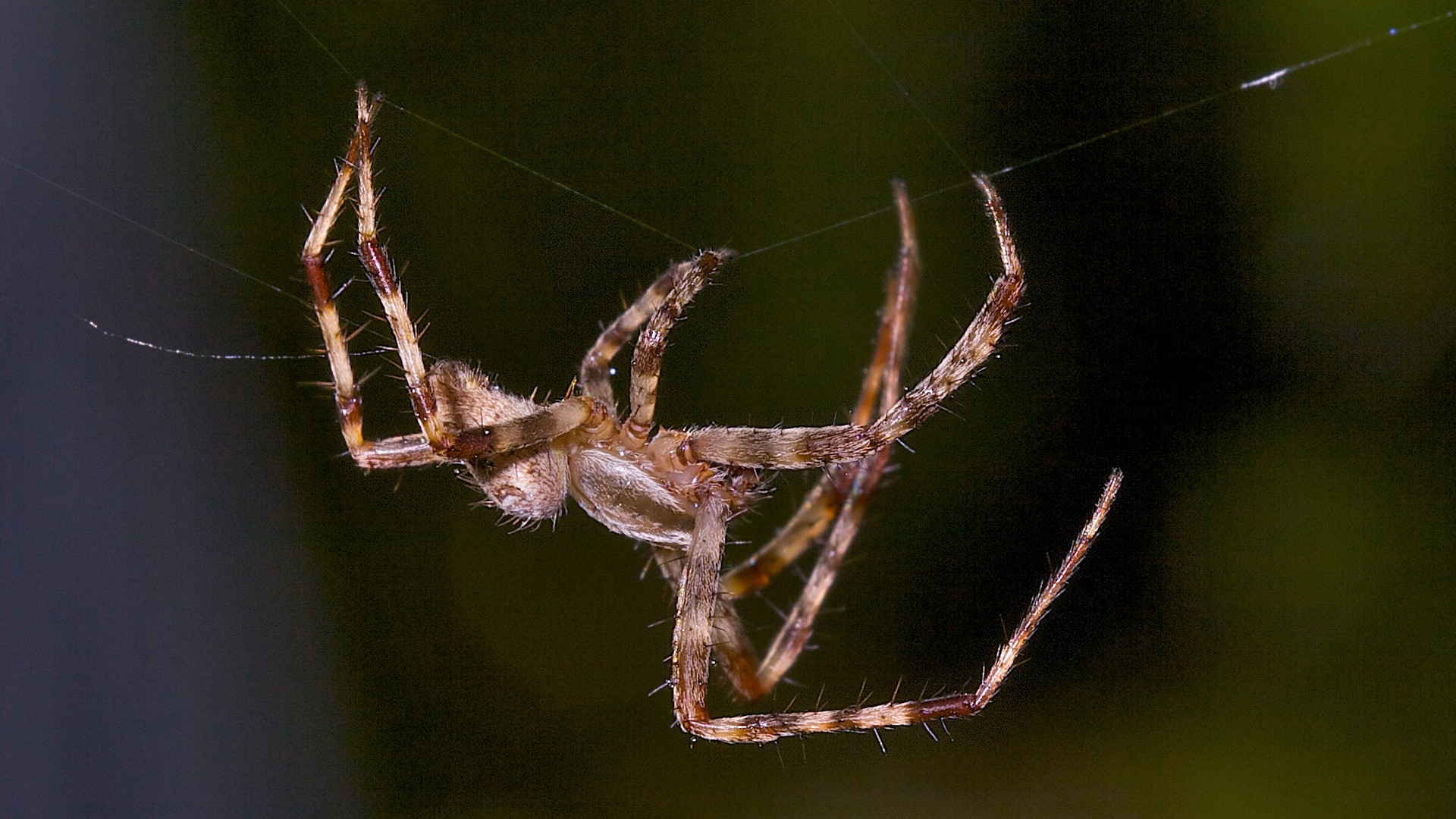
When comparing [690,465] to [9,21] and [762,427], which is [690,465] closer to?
[762,427]

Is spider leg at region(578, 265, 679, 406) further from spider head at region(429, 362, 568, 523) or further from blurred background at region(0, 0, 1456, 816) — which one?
blurred background at region(0, 0, 1456, 816)

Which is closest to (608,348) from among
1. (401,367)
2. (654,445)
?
(654,445)

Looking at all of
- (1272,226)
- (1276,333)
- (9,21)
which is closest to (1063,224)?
(1272,226)

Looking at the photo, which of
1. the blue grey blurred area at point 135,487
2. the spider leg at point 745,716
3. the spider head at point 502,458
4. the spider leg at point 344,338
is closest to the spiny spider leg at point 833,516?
the spider leg at point 745,716

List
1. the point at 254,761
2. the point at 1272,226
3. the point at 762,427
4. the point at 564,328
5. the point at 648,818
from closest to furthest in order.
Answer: the point at 762,427, the point at 1272,226, the point at 564,328, the point at 648,818, the point at 254,761

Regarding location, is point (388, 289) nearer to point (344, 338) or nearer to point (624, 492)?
point (344, 338)

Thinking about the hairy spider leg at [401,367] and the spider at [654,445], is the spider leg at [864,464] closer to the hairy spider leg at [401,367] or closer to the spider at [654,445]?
the spider at [654,445]

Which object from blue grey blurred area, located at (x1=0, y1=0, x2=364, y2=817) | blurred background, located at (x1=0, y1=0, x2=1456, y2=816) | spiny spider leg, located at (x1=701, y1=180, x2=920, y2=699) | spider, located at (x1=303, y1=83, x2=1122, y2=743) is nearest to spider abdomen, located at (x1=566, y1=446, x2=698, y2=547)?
spider, located at (x1=303, y1=83, x2=1122, y2=743)
